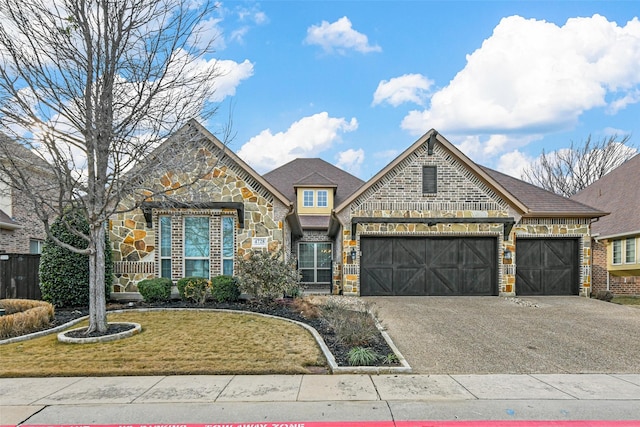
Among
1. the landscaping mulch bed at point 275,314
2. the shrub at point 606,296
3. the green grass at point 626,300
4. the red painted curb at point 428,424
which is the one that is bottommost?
the green grass at point 626,300

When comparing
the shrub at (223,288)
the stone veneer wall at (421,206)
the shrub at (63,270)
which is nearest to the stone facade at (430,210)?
the stone veneer wall at (421,206)

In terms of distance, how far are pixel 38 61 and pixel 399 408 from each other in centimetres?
920

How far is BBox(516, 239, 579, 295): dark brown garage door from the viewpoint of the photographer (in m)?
16.6

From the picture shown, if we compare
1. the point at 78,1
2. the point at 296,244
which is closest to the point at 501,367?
the point at 78,1

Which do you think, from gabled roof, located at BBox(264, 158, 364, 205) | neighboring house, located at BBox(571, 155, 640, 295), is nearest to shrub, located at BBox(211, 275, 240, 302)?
gabled roof, located at BBox(264, 158, 364, 205)

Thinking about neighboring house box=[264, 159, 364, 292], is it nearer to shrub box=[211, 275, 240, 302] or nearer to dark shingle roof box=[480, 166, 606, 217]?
shrub box=[211, 275, 240, 302]

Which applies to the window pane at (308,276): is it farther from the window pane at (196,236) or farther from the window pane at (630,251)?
the window pane at (630,251)

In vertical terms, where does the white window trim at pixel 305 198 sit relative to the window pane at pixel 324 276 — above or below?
above

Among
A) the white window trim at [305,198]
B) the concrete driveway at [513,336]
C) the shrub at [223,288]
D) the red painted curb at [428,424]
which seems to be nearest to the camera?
the red painted curb at [428,424]

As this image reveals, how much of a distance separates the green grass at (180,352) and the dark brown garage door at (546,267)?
435 inches

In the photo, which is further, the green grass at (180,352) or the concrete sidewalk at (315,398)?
the green grass at (180,352)

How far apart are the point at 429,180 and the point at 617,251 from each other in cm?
891

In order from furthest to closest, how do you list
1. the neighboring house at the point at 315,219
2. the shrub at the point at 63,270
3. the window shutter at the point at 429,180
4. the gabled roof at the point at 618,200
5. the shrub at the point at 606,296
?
the neighboring house at the point at 315,219
the gabled roof at the point at 618,200
the window shutter at the point at 429,180
the shrub at the point at 606,296
the shrub at the point at 63,270

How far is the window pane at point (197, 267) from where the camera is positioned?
1377cm
